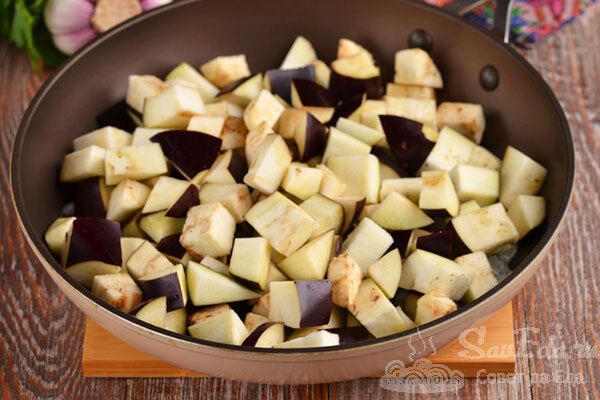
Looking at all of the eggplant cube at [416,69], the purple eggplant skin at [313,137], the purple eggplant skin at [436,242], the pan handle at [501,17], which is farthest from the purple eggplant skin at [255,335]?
the pan handle at [501,17]

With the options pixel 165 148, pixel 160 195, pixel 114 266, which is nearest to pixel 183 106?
pixel 165 148

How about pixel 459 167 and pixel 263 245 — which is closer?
pixel 263 245

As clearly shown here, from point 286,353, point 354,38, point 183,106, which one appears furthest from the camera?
point 354,38

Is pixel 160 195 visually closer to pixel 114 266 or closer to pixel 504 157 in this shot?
pixel 114 266

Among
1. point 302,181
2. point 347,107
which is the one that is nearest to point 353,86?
point 347,107

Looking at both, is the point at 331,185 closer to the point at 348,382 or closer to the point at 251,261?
the point at 251,261

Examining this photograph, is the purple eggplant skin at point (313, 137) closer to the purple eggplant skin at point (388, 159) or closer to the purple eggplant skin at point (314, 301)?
the purple eggplant skin at point (388, 159)
